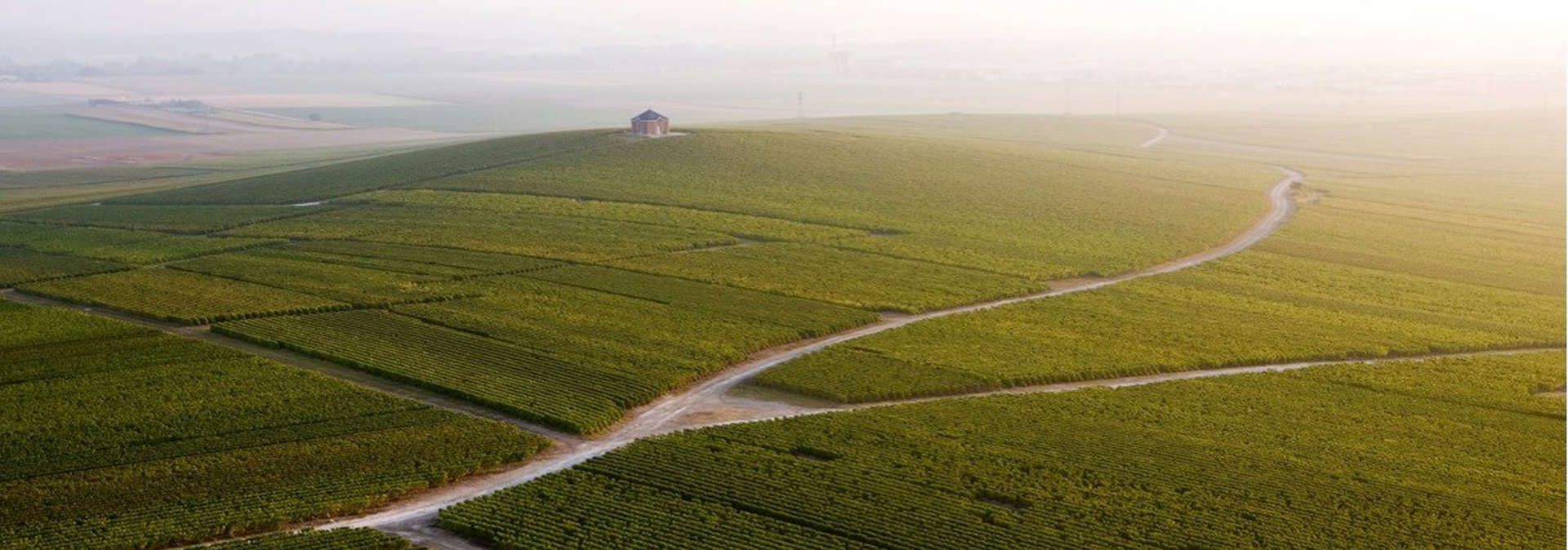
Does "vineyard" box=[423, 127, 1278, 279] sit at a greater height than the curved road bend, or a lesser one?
greater

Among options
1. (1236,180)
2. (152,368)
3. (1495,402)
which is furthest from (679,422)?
(1236,180)

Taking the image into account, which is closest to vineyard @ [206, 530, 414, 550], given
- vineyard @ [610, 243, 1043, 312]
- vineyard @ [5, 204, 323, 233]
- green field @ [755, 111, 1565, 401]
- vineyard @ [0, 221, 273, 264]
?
green field @ [755, 111, 1565, 401]

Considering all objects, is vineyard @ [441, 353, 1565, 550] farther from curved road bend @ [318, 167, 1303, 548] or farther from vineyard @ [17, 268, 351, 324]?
vineyard @ [17, 268, 351, 324]

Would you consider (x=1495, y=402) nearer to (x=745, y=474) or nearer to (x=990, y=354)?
(x=990, y=354)

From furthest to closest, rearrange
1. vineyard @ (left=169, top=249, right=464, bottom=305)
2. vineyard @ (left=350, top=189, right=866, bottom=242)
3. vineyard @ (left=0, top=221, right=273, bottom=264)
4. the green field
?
vineyard @ (left=350, top=189, right=866, bottom=242) → vineyard @ (left=0, top=221, right=273, bottom=264) → vineyard @ (left=169, top=249, right=464, bottom=305) → the green field

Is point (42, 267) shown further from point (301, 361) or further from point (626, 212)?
point (626, 212)

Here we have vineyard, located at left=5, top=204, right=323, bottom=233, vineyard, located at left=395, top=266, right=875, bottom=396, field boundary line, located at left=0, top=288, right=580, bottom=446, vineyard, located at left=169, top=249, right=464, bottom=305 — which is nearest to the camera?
field boundary line, located at left=0, top=288, right=580, bottom=446
